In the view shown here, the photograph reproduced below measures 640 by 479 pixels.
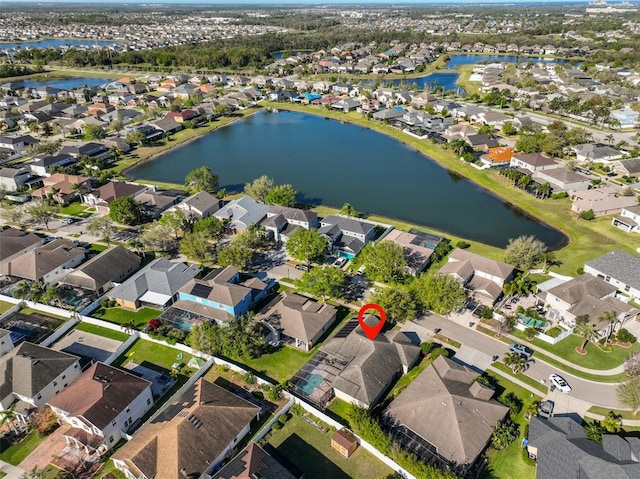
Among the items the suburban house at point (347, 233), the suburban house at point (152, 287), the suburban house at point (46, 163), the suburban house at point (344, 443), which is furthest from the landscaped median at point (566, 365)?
the suburban house at point (46, 163)

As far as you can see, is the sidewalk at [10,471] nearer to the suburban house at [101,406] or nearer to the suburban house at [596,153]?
the suburban house at [101,406]

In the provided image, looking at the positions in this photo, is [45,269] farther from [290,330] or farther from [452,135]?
[452,135]

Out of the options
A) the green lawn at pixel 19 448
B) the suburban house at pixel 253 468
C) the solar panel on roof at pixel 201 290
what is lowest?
the green lawn at pixel 19 448

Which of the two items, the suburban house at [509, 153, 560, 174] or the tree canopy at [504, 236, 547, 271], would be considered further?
the suburban house at [509, 153, 560, 174]

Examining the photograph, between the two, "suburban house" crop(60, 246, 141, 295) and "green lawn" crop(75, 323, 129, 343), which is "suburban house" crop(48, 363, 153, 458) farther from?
"suburban house" crop(60, 246, 141, 295)

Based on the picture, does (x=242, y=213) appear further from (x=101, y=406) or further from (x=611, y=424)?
(x=611, y=424)

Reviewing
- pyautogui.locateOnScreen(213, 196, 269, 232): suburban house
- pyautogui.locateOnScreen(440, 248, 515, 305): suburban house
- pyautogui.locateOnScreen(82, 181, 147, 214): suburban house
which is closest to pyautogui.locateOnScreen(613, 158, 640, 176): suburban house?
pyautogui.locateOnScreen(440, 248, 515, 305): suburban house
